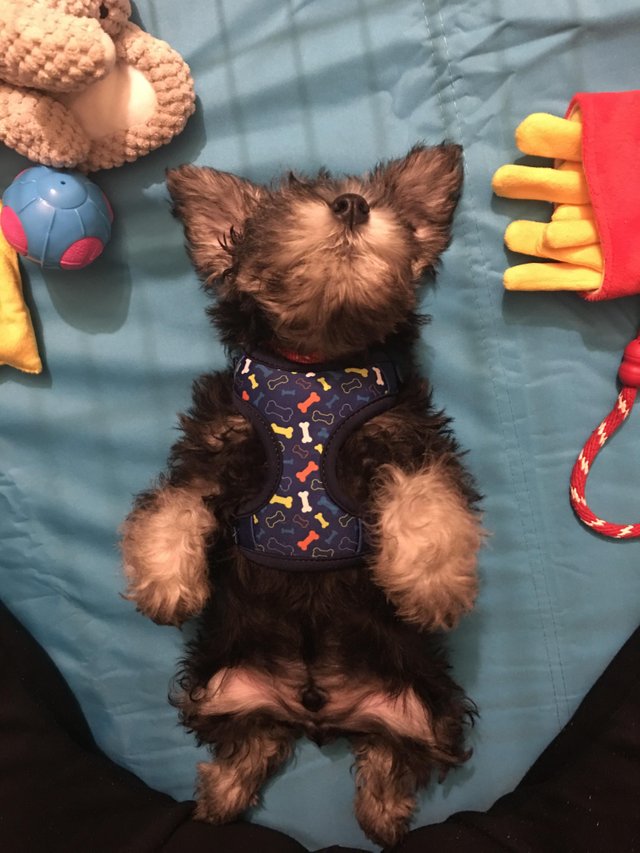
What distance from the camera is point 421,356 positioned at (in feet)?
5.23

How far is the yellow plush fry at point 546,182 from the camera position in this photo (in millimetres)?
1438

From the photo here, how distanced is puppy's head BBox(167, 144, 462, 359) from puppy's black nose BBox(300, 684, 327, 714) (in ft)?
2.33

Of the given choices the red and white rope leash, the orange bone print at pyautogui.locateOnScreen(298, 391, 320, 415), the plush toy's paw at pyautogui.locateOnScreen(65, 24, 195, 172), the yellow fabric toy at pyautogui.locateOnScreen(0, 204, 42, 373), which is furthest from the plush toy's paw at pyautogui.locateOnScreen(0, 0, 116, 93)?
the red and white rope leash

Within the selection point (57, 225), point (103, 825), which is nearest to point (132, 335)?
point (57, 225)

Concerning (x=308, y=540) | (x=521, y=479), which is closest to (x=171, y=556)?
(x=308, y=540)

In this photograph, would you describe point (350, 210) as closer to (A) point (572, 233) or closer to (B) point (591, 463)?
(A) point (572, 233)

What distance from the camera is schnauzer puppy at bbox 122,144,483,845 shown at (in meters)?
1.27

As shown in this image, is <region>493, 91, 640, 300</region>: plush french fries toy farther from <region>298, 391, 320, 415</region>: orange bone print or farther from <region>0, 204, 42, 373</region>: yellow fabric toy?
<region>0, 204, 42, 373</region>: yellow fabric toy

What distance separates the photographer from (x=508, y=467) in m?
1.63

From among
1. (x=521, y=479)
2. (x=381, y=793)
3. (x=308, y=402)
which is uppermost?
(x=308, y=402)

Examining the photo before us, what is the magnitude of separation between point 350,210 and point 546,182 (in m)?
0.51

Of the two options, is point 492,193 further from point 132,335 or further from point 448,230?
point 132,335

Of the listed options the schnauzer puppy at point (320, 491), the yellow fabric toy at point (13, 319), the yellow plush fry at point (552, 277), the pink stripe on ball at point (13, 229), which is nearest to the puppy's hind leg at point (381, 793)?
the schnauzer puppy at point (320, 491)

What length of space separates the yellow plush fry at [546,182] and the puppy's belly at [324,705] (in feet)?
3.55
